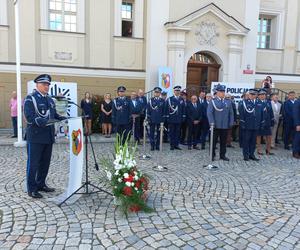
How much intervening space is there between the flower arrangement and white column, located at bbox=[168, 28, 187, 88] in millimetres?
9591

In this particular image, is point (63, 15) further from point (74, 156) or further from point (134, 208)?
point (134, 208)

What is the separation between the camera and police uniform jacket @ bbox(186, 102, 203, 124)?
34.0 ft

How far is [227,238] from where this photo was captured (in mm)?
3926

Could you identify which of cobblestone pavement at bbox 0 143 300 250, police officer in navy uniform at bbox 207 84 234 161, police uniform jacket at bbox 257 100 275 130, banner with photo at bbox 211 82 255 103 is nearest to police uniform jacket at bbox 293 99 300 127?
police uniform jacket at bbox 257 100 275 130

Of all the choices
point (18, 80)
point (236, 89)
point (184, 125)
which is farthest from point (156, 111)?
point (18, 80)

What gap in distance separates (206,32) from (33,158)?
1107cm

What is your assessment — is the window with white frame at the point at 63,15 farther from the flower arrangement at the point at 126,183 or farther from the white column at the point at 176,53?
the flower arrangement at the point at 126,183

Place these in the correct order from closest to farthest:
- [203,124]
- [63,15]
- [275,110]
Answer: [203,124]
[275,110]
[63,15]

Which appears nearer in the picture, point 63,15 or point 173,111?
point 173,111

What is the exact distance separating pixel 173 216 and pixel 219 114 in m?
4.44

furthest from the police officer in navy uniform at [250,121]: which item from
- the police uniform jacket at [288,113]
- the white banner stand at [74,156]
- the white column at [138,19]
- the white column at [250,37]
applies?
the white column at [138,19]

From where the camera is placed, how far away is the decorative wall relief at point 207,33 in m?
14.1

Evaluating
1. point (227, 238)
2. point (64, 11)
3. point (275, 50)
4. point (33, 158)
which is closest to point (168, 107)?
point (33, 158)

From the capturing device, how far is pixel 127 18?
14.8m
